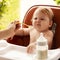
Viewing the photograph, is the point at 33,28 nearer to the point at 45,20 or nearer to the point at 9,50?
the point at 45,20

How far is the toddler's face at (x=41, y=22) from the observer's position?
141 centimetres

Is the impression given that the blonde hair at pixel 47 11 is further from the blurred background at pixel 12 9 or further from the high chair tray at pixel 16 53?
the blurred background at pixel 12 9

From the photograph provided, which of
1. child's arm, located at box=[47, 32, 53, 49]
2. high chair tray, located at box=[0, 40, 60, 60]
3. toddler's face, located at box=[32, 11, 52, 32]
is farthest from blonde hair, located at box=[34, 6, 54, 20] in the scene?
high chair tray, located at box=[0, 40, 60, 60]

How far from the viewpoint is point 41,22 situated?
4.64 feet

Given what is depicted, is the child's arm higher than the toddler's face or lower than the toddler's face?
lower

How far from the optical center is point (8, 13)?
2.66 m

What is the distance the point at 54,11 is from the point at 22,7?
120 cm

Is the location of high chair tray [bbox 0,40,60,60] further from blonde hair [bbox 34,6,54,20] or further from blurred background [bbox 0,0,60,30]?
blurred background [bbox 0,0,60,30]

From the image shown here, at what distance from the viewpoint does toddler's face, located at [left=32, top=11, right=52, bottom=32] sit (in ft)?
4.63

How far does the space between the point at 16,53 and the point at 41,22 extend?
371 mm

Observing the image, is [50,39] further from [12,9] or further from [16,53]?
[12,9]

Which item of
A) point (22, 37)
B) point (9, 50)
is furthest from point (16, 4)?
point (9, 50)

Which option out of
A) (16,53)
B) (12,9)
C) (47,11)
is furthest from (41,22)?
(12,9)

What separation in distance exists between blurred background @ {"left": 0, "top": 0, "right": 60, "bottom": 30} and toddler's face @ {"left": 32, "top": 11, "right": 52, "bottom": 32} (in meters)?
1.10
